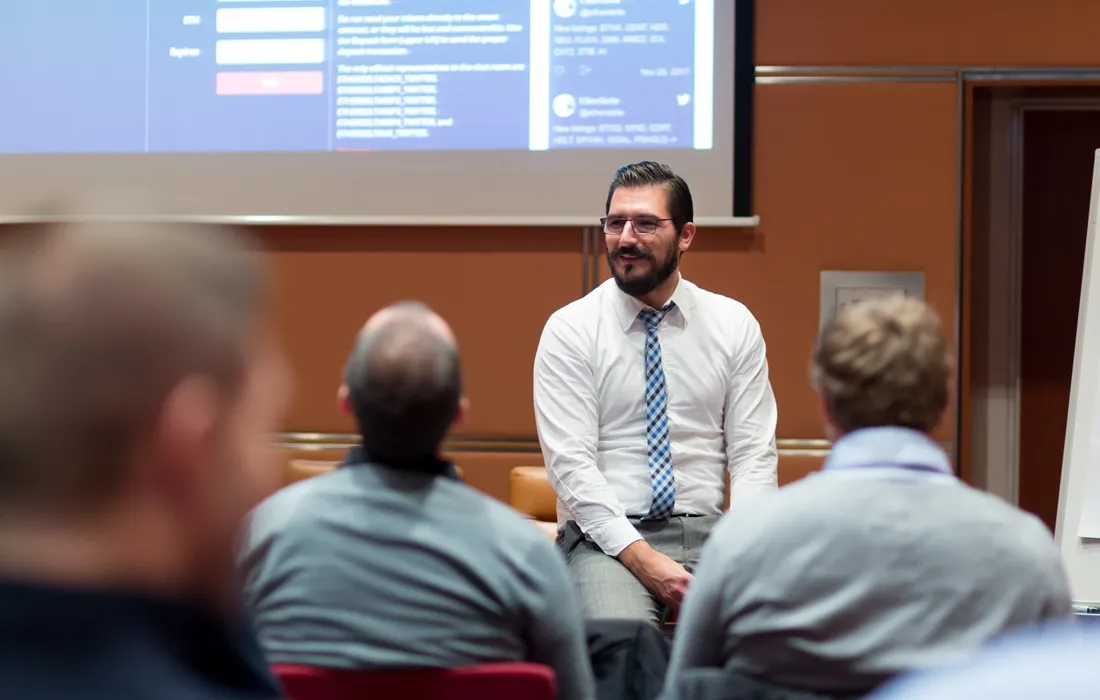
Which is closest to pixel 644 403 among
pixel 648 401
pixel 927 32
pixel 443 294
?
pixel 648 401

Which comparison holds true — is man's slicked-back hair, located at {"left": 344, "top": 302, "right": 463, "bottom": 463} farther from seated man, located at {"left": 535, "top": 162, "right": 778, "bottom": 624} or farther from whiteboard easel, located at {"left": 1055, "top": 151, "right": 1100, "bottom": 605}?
whiteboard easel, located at {"left": 1055, "top": 151, "right": 1100, "bottom": 605}

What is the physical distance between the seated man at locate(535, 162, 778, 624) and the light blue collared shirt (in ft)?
3.89

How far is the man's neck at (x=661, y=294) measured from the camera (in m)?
2.93

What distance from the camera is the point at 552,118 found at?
3922mm

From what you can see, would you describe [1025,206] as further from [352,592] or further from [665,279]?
[352,592]

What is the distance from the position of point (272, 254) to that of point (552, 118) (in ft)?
3.94

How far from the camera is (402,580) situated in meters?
1.38

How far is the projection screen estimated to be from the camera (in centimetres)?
387

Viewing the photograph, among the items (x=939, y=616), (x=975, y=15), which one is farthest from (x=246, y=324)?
(x=975, y=15)

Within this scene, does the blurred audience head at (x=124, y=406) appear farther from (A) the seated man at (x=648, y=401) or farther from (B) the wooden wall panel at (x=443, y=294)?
(B) the wooden wall panel at (x=443, y=294)

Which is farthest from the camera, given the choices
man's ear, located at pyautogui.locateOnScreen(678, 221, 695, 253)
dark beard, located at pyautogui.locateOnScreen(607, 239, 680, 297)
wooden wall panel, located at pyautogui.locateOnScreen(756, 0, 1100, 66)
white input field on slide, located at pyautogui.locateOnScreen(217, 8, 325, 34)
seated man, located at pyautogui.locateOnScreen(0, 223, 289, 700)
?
white input field on slide, located at pyautogui.locateOnScreen(217, 8, 325, 34)

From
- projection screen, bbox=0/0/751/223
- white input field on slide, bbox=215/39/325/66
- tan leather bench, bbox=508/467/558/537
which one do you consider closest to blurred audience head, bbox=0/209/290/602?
tan leather bench, bbox=508/467/558/537

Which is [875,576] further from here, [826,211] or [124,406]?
[826,211]

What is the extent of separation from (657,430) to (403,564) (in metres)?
1.48
